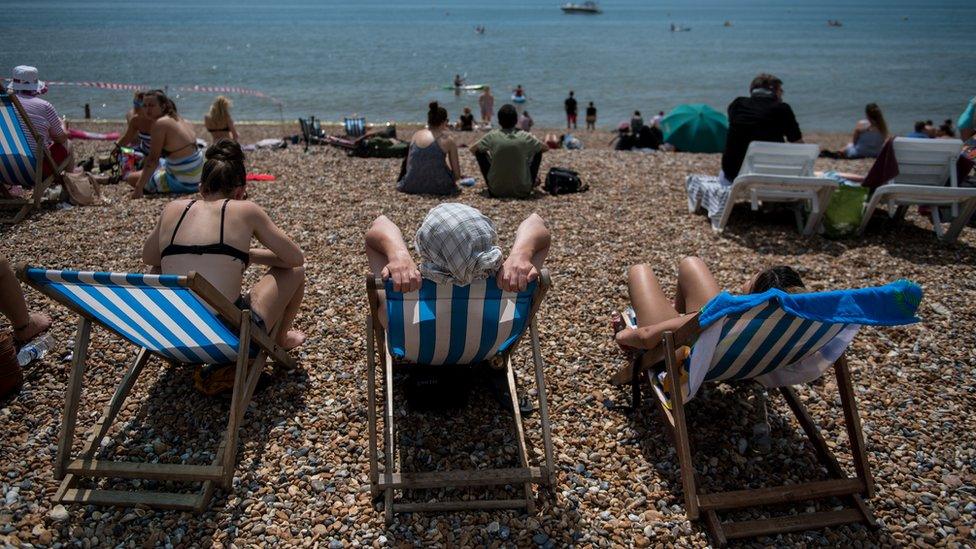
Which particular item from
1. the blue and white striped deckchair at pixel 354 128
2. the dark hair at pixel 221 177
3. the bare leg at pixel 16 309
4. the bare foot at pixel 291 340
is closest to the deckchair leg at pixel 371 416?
the bare foot at pixel 291 340

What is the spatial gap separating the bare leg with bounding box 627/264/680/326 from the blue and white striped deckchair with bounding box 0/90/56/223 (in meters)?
6.12

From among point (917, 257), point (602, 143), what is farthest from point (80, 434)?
point (602, 143)

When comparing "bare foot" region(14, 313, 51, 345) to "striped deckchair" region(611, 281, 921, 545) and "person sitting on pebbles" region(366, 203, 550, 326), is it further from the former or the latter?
"striped deckchair" region(611, 281, 921, 545)

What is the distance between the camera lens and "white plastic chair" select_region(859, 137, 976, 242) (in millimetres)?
5621

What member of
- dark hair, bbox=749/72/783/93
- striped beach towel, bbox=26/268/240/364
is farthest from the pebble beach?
dark hair, bbox=749/72/783/93

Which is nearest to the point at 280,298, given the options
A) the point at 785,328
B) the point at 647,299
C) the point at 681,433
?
the point at 647,299

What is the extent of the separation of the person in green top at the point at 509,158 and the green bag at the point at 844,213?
10.7ft

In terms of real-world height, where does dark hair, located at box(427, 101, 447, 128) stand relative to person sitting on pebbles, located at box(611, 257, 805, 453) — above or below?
above

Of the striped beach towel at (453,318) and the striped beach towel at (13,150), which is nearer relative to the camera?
the striped beach towel at (453,318)

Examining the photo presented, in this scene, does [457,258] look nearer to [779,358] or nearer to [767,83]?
[779,358]

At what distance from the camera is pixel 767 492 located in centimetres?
261

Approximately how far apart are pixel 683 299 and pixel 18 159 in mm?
6657

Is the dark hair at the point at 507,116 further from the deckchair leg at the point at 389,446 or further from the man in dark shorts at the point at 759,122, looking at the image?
the deckchair leg at the point at 389,446

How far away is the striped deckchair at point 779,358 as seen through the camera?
229 cm
